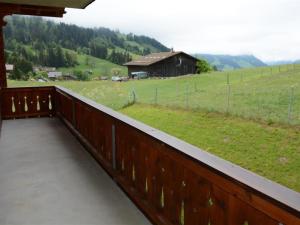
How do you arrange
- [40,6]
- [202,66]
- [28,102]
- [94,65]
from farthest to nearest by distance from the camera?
[94,65], [202,66], [28,102], [40,6]

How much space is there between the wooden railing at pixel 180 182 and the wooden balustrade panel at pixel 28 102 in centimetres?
360

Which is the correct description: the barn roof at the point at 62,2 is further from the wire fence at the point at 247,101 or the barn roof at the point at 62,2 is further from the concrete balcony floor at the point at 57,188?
the wire fence at the point at 247,101

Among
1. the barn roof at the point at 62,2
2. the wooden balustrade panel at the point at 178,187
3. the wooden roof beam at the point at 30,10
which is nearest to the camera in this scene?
the wooden balustrade panel at the point at 178,187

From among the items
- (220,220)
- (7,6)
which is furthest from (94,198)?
(7,6)

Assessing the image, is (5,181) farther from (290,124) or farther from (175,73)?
(175,73)

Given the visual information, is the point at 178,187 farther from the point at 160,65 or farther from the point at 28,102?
the point at 160,65

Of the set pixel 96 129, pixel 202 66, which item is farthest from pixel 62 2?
pixel 202 66

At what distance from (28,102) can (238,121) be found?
8.64 meters

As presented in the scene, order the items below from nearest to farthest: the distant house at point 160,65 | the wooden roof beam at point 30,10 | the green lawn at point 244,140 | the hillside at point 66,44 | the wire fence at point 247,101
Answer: the wooden roof beam at point 30,10 → the green lawn at point 244,140 → the wire fence at point 247,101 → the distant house at point 160,65 → the hillside at point 66,44

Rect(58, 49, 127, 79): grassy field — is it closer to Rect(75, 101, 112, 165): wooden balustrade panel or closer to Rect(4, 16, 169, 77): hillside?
Rect(4, 16, 169, 77): hillside

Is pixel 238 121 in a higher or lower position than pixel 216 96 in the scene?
lower

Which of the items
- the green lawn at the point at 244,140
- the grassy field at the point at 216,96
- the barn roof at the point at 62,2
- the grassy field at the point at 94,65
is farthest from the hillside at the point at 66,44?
the barn roof at the point at 62,2

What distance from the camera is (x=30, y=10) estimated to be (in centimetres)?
667

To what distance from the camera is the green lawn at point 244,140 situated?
9547 mm
